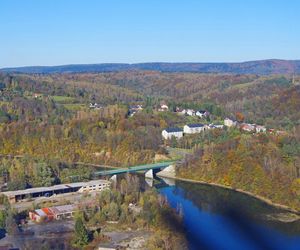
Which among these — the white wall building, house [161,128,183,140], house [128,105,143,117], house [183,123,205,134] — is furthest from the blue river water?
house [128,105,143,117]

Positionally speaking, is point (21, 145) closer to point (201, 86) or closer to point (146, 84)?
point (201, 86)

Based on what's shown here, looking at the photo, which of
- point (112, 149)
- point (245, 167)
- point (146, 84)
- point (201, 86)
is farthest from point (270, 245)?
point (146, 84)

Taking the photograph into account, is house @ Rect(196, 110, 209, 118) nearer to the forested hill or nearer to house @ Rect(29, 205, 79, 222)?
house @ Rect(29, 205, 79, 222)

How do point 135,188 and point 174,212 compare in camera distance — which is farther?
point 135,188

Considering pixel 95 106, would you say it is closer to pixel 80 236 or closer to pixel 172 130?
pixel 172 130

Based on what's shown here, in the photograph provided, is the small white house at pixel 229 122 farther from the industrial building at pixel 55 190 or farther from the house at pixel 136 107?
the industrial building at pixel 55 190

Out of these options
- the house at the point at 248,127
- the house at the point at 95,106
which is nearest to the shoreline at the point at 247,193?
the house at the point at 248,127

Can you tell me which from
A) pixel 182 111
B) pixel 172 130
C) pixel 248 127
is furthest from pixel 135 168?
pixel 182 111
